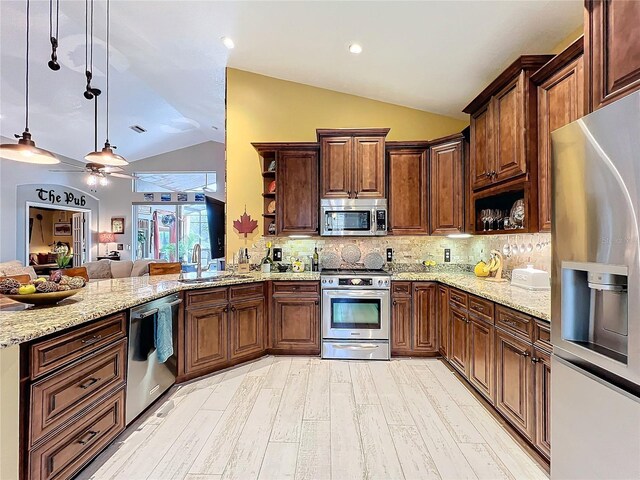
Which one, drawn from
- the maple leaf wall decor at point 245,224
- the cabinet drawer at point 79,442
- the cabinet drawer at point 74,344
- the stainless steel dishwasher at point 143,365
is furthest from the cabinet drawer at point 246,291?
the cabinet drawer at point 79,442

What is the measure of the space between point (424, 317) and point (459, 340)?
1.83 feet

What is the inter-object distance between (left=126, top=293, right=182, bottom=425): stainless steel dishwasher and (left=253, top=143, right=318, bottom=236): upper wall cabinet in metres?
1.68

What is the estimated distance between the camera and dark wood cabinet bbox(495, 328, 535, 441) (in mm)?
1878

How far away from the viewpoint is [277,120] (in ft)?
13.8

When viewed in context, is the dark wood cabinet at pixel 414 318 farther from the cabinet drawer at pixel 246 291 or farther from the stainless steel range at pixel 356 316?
the cabinet drawer at pixel 246 291

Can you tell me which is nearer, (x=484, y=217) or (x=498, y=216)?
(x=498, y=216)

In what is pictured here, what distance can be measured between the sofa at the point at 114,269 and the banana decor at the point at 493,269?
5626 millimetres

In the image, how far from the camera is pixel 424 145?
12.5 ft

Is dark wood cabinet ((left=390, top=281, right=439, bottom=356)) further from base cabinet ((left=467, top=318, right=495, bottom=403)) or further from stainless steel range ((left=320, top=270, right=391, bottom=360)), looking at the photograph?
base cabinet ((left=467, top=318, right=495, bottom=403))

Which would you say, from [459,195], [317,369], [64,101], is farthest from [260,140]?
[64,101]

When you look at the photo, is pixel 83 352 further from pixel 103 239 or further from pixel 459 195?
pixel 103 239

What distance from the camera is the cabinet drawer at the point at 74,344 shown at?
4.78 feet

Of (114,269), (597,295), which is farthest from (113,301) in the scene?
(114,269)

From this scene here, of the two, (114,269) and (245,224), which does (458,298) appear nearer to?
(245,224)
